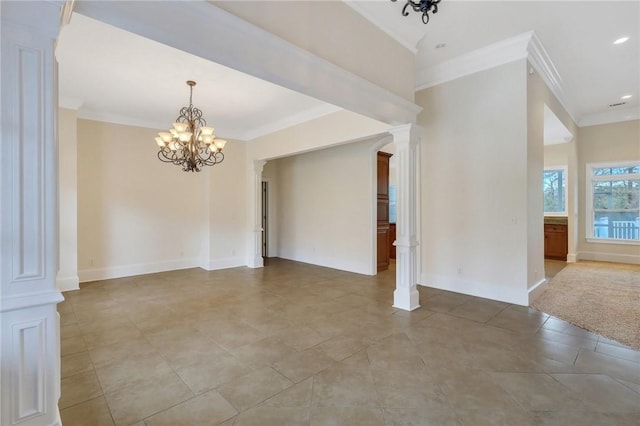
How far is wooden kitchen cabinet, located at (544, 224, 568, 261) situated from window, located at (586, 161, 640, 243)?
576mm

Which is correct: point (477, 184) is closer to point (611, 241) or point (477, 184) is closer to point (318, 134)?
point (318, 134)

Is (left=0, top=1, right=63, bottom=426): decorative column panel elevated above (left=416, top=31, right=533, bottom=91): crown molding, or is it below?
below

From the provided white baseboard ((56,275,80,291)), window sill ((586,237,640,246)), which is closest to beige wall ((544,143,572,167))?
window sill ((586,237,640,246))

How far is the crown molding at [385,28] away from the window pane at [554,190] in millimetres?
6888

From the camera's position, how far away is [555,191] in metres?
8.45

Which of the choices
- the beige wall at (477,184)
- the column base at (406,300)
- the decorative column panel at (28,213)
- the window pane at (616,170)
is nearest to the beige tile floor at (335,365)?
the column base at (406,300)

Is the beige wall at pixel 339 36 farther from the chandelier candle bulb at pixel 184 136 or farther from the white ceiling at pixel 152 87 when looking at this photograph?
the chandelier candle bulb at pixel 184 136

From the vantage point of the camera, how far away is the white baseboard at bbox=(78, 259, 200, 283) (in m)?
5.62

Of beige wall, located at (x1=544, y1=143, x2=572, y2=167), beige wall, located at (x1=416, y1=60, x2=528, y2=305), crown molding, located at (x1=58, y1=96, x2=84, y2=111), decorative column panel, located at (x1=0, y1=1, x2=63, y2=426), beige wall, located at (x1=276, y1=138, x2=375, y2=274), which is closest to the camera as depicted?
decorative column panel, located at (x1=0, y1=1, x2=63, y2=426)

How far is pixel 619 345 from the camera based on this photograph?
9.64 ft

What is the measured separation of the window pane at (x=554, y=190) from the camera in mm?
8336

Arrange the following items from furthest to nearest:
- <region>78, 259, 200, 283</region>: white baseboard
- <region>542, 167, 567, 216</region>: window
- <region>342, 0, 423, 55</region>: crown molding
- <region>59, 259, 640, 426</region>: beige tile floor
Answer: <region>542, 167, 567, 216</region>: window, <region>78, 259, 200, 283</region>: white baseboard, <region>342, 0, 423, 55</region>: crown molding, <region>59, 259, 640, 426</region>: beige tile floor

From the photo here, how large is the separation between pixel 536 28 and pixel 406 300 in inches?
145

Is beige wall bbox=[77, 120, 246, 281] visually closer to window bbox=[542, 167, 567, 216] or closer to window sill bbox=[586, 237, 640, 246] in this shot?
window bbox=[542, 167, 567, 216]
